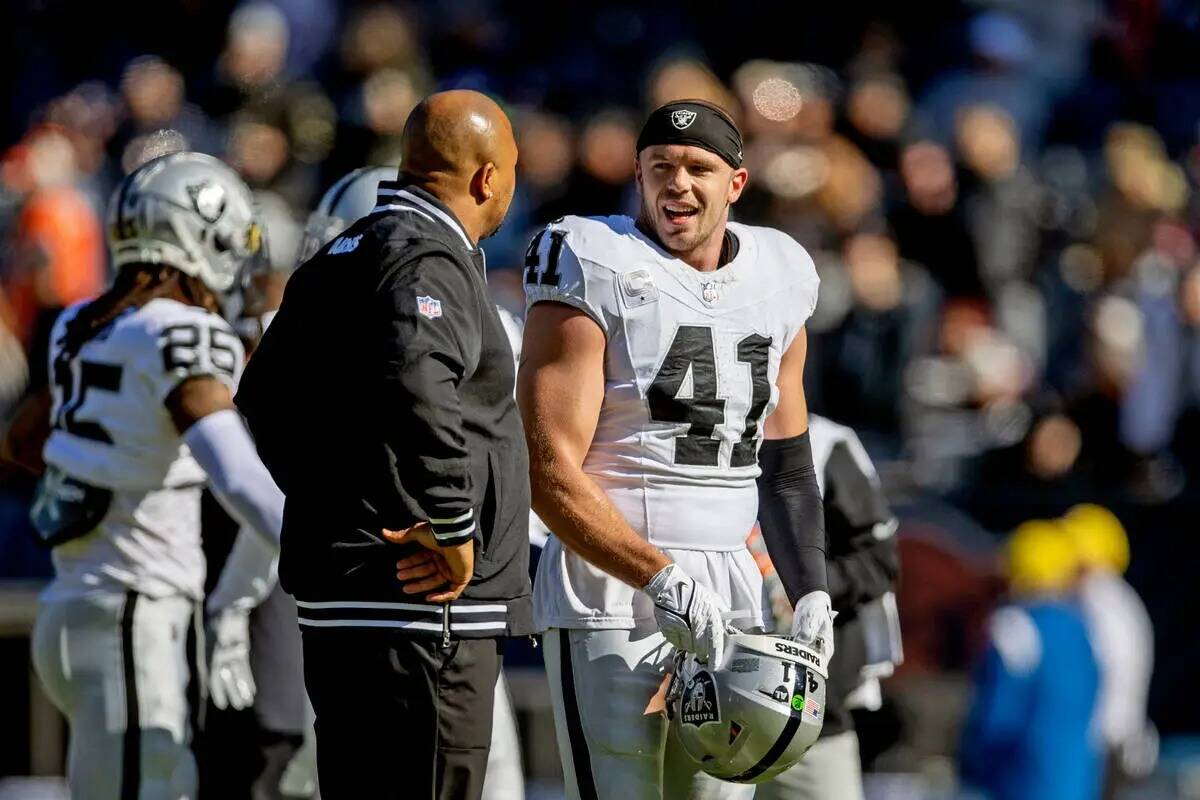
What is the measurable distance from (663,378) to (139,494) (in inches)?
65.2

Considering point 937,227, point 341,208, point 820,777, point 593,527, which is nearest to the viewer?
point 593,527

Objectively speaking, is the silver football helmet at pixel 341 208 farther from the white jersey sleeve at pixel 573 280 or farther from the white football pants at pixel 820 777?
the white football pants at pixel 820 777

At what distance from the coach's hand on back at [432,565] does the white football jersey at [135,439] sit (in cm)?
134

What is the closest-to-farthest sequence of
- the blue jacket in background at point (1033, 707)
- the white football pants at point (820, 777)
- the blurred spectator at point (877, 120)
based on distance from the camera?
the white football pants at point (820, 777) → the blue jacket in background at point (1033, 707) → the blurred spectator at point (877, 120)

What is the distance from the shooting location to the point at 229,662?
6062 mm

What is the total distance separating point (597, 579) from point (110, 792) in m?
1.62

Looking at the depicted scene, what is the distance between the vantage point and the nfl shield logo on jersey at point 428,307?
438cm

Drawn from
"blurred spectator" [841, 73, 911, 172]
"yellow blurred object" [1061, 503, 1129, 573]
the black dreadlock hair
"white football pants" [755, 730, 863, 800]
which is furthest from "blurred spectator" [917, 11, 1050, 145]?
the black dreadlock hair

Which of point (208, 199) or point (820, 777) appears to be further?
point (208, 199)

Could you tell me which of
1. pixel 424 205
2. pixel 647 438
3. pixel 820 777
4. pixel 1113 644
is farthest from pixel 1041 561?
pixel 424 205

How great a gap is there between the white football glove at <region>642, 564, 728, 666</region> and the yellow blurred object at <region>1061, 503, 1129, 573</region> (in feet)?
15.6

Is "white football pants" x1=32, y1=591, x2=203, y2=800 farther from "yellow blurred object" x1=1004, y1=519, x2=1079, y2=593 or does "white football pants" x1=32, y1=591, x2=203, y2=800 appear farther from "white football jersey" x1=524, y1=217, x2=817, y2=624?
"yellow blurred object" x1=1004, y1=519, x2=1079, y2=593

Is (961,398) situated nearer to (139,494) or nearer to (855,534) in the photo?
(855,534)

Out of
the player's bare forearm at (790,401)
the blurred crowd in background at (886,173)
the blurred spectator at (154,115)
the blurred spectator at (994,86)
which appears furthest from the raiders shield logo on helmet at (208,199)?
the blurred spectator at (994,86)
